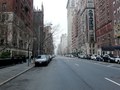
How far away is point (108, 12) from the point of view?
286 ft

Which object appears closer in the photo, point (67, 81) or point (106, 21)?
point (67, 81)

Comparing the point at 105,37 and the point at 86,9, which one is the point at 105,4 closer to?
the point at 105,37

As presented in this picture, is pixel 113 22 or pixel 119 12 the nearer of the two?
pixel 119 12

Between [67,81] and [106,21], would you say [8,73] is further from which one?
[106,21]

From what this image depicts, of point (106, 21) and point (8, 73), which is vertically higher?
point (106, 21)

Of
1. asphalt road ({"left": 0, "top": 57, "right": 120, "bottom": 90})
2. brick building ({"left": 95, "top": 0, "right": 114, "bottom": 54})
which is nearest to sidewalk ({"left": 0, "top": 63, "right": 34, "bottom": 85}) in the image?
asphalt road ({"left": 0, "top": 57, "right": 120, "bottom": 90})

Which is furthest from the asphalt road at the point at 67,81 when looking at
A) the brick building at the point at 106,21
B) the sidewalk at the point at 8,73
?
the brick building at the point at 106,21

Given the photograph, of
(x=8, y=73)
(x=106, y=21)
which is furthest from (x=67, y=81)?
(x=106, y=21)

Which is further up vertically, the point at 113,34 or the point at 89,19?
the point at 89,19

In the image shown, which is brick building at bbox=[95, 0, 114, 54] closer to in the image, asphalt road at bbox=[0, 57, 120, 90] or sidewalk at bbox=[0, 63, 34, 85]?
sidewalk at bbox=[0, 63, 34, 85]

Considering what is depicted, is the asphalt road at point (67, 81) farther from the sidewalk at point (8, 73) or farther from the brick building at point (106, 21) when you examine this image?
the brick building at point (106, 21)

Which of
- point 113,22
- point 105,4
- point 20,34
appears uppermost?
point 105,4

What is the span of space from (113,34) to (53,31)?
89.4 feet

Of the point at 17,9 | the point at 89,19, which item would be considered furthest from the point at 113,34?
the point at 89,19
